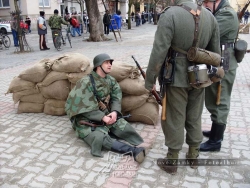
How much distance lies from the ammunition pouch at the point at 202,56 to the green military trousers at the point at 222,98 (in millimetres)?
612

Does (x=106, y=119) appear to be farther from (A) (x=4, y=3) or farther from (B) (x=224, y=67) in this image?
(A) (x=4, y=3)

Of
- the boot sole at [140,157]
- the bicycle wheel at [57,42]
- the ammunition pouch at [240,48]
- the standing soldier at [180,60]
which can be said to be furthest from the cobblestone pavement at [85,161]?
the bicycle wheel at [57,42]

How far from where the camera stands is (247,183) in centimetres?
279

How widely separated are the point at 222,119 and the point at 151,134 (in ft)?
3.35

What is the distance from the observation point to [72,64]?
4188mm

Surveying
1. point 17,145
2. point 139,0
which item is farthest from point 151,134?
point 139,0

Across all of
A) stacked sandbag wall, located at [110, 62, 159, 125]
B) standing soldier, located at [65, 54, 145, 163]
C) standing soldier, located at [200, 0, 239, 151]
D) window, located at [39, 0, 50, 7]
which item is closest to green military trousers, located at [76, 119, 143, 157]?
standing soldier, located at [65, 54, 145, 163]

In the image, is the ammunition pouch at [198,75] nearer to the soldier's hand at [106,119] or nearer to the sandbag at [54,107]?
the soldier's hand at [106,119]

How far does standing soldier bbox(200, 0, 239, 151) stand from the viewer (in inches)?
119

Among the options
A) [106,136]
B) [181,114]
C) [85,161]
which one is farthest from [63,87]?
[181,114]

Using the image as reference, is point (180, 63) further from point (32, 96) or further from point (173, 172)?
point (32, 96)

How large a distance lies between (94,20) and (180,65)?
12.7m

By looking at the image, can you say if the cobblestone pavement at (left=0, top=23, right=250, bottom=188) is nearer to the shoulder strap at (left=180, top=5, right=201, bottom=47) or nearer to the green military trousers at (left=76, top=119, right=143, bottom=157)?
the green military trousers at (left=76, top=119, right=143, bottom=157)

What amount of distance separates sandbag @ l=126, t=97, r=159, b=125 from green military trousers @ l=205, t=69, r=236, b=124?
0.97 m
